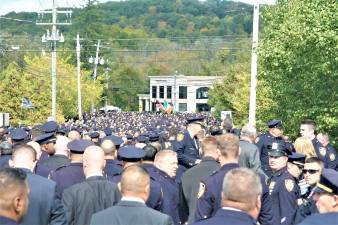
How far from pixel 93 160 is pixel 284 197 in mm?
2697

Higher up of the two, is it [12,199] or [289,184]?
[12,199]

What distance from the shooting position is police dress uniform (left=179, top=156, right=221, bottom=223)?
33.7 feet

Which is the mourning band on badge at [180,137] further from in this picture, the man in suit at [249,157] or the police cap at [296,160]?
the police cap at [296,160]

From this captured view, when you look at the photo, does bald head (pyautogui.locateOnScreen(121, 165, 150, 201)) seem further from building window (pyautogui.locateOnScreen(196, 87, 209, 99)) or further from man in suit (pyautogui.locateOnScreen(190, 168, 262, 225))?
building window (pyautogui.locateOnScreen(196, 87, 209, 99))

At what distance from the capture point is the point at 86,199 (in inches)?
330

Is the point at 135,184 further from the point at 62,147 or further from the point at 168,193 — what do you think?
the point at 62,147

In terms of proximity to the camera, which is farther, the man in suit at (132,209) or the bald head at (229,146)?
the bald head at (229,146)

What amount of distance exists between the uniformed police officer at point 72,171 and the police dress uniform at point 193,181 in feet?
5.18

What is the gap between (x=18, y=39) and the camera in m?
132

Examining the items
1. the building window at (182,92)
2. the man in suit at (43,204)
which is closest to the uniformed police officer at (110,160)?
the man in suit at (43,204)

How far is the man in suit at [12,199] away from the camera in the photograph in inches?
215

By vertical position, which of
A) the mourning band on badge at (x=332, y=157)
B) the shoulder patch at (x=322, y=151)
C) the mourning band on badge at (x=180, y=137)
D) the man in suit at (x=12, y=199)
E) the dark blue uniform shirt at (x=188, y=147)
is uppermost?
the man in suit at (x=12, y=199)

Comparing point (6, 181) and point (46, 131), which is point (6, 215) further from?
point (46, 131)

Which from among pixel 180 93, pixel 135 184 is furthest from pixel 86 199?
pixel 180 93
